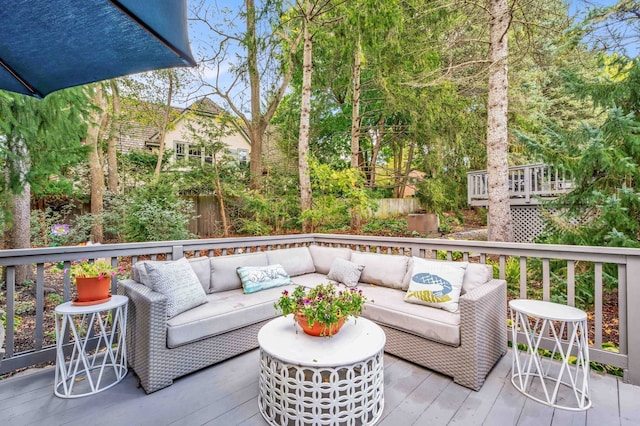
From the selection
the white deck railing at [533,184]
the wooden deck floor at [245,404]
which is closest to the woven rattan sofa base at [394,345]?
the wooden deck floor at [245,404]

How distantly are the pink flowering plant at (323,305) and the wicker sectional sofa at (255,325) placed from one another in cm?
80

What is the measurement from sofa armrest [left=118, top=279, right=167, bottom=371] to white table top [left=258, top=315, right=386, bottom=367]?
0.81 metres

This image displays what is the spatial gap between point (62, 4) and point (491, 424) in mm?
3316

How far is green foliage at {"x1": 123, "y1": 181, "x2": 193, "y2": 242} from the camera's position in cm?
569

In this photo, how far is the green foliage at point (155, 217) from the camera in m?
5.69

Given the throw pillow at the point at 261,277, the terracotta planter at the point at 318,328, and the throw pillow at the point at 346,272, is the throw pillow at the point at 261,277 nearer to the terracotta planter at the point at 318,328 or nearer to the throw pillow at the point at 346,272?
the throw pillow at the point at 346,272

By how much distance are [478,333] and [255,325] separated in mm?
1956

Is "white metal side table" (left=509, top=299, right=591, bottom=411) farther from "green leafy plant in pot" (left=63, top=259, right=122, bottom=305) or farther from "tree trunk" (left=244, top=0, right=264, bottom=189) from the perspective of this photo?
"tree trunk" (left=244, top=0, right=264, bottom=189)

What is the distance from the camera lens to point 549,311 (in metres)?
2.24

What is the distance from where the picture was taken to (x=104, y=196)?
761 centimetres

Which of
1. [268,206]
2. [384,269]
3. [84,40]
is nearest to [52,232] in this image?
[268,206]

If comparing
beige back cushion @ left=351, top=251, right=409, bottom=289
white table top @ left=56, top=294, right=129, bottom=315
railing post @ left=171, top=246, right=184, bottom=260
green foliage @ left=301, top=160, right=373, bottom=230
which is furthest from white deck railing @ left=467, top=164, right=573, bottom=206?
white table top @ left=56, top=294, right=129, bottom=315

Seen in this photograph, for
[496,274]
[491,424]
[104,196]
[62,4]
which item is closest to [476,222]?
[496,274]

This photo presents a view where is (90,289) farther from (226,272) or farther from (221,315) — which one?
(226,272)
